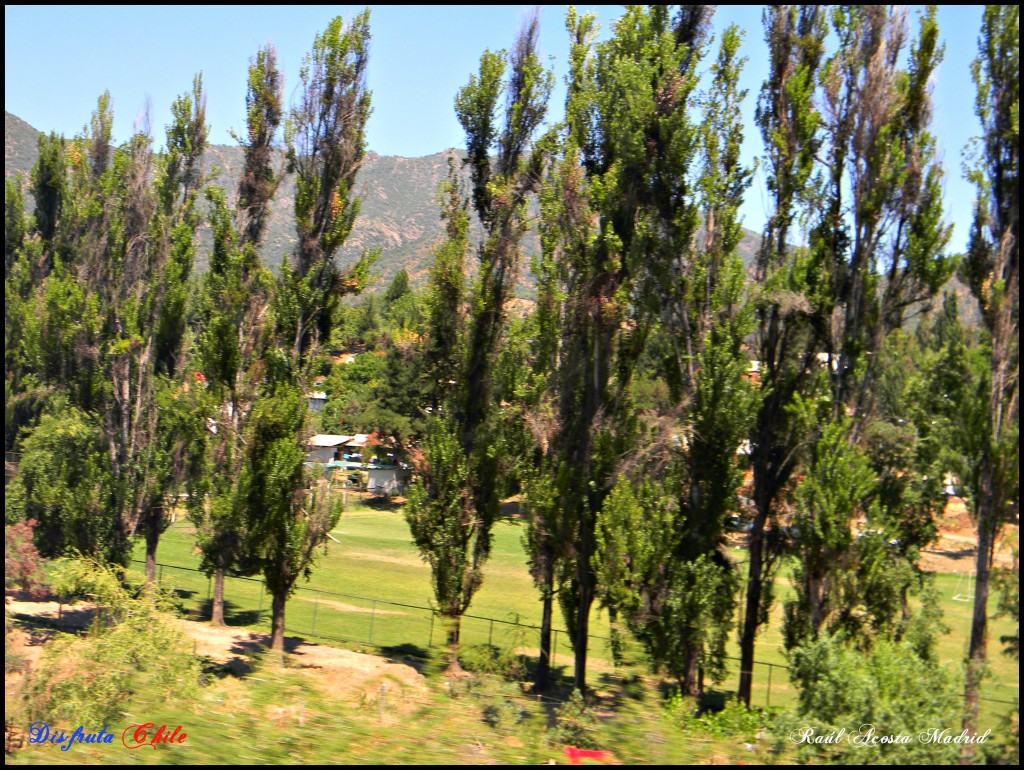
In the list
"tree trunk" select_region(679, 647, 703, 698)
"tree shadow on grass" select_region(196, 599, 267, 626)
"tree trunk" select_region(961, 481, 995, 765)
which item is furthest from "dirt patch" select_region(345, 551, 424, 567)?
"tree trunk" select_region(961, 481, 995, 765)

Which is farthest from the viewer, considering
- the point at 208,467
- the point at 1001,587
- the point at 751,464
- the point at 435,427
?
the point at 208,467

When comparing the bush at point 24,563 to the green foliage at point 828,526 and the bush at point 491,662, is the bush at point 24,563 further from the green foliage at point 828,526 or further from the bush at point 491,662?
the green foliage at point 828,526

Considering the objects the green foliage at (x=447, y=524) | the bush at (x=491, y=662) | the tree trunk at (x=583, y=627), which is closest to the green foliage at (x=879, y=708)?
the tree trunk at (x=583, y=627)

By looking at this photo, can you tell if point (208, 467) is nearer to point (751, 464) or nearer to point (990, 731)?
point (751, 464)

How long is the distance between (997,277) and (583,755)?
10464 mm

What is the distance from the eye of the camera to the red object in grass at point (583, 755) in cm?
1251

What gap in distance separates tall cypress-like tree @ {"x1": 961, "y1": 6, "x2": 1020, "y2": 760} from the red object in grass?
19.7ft

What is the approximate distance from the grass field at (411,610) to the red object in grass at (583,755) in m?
4.81

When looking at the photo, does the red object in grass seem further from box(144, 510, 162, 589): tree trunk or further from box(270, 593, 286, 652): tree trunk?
box(144, 510, 162, 589): tree trunk

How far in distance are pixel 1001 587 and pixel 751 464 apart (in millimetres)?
5353

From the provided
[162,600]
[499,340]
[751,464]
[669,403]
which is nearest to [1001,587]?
[751,464]

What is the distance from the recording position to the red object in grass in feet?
41.0

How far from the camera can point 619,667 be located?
1859cm

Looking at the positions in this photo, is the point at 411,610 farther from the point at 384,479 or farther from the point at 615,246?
the point at 384,479
